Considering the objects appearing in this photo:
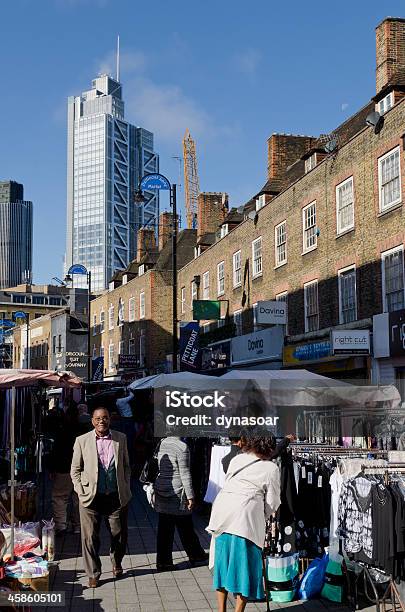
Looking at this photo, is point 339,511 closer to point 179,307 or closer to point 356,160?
point 356,160

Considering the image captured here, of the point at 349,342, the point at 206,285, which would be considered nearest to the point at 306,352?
the point at 349,342

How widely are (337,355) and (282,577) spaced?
12.2 metres

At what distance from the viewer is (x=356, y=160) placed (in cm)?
2052

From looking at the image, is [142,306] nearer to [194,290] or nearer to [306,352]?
[194,290]

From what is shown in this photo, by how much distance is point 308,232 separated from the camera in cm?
2402

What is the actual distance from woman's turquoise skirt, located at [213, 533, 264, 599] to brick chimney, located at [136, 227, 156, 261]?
149 feet

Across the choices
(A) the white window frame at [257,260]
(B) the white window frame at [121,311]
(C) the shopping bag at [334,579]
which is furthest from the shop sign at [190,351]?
(C) the shopping bag at [334,579]

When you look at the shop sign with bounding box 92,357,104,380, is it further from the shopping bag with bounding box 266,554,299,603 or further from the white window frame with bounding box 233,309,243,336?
the shopping bag with bounding box 266,554,299,603

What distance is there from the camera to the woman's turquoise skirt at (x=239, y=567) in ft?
19.8

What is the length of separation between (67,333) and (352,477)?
64150 millimetres

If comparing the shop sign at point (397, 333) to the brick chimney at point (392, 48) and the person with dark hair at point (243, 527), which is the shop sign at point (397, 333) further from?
the person with dark hair at point (243, 527)

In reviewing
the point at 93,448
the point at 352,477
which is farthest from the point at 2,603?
the point at 352,477

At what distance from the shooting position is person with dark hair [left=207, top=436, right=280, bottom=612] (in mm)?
6059

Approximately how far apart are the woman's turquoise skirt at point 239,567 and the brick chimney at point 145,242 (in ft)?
149
